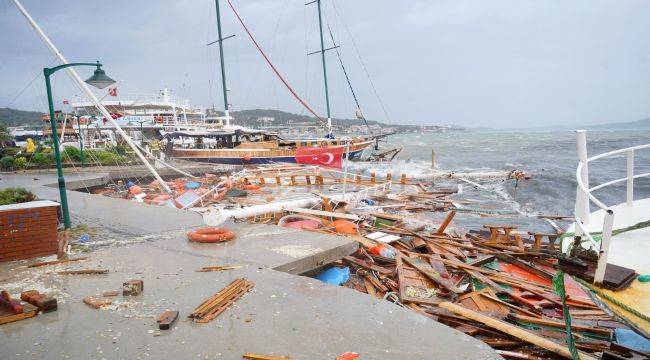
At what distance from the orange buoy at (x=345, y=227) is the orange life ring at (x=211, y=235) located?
301 centimetres

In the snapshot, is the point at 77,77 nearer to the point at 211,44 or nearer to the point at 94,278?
the point at 94,278

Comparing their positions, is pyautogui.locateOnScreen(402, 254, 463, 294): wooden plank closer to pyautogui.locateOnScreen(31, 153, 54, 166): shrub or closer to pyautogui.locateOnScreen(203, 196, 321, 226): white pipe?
pyautogui.locateOnScreen(203, 196, 321, 226): white pipe

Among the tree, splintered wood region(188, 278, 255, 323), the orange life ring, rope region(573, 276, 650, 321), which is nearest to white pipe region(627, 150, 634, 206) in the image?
rope region(573, 276, 650, 321)

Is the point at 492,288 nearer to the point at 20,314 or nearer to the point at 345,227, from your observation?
the point at 345,227

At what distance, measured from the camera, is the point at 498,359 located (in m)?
3.20

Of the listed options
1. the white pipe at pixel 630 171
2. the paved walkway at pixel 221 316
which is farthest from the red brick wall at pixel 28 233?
the white pipe at pixel 630 171

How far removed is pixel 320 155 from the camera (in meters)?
32.4

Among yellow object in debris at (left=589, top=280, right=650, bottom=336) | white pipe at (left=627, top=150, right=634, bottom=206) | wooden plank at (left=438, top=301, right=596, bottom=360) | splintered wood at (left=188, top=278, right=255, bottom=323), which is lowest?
wooden plank at (left=438, top=301, right=596, bottom=360)

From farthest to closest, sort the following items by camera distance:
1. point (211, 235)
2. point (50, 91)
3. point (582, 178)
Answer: point (50, 91) < point (211, 235) < point (582, 178)

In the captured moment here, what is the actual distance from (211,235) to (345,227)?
3563 mm

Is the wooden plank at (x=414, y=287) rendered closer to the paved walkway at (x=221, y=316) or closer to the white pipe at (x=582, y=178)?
the paved walkway at (x=221, y=316)

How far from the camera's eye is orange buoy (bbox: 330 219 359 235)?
8852 mm

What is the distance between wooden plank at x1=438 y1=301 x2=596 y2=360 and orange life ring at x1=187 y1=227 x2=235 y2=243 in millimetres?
3480

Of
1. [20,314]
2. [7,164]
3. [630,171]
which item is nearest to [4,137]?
[7,164]
